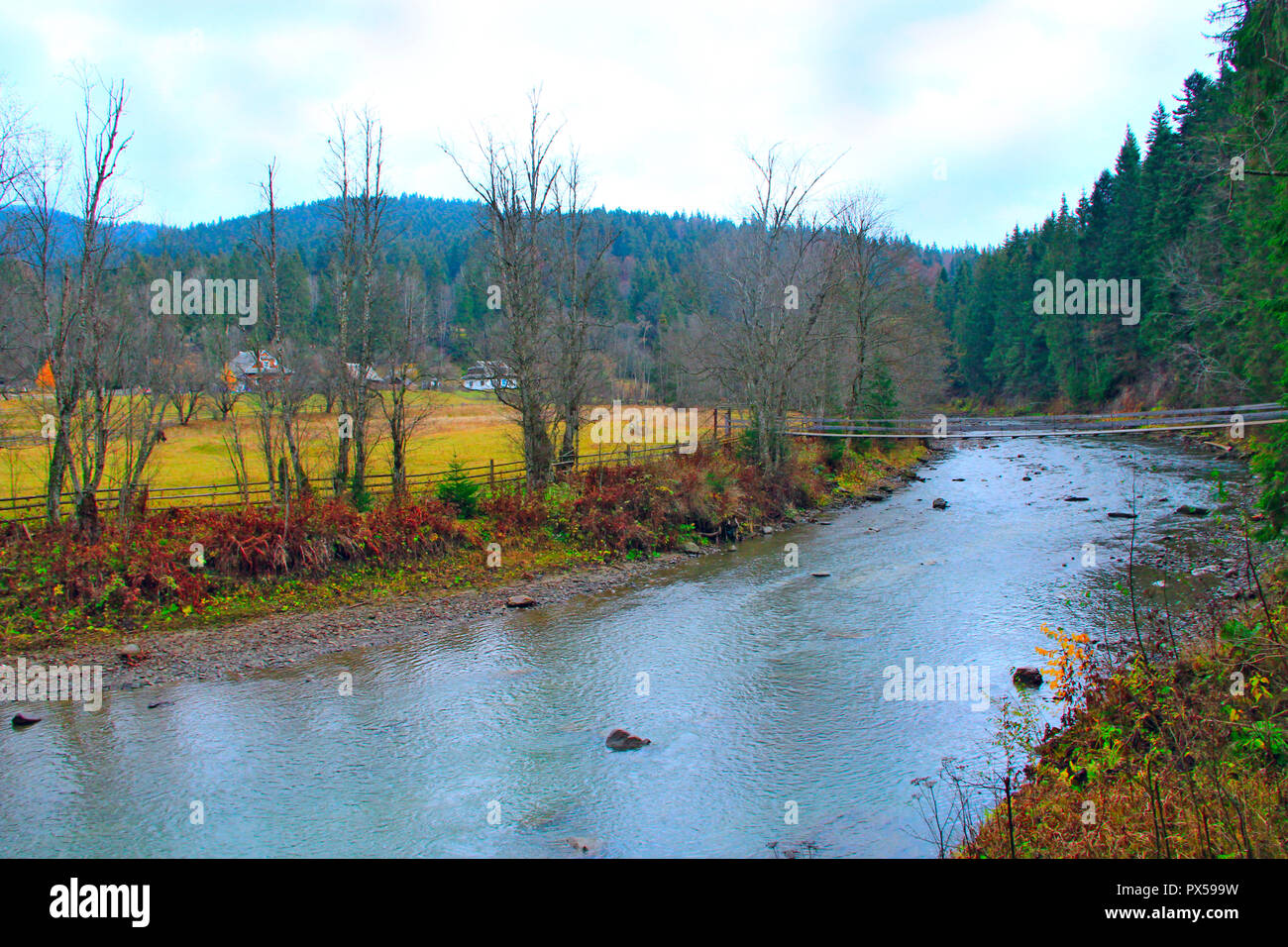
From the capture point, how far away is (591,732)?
10.8m

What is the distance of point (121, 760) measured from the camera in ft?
33.3

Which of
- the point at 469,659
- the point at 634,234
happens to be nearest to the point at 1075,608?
the point at 469,659

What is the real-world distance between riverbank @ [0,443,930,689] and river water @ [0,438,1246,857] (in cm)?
94

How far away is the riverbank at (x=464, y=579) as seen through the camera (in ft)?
45.6

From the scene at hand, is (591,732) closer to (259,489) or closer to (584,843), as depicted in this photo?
(584,843)

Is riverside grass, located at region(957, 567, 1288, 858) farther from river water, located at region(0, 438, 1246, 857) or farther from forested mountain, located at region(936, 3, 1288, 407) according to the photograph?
forested mountain, located at region(936, 3, 1288, 407)

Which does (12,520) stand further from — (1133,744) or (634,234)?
(634,234)

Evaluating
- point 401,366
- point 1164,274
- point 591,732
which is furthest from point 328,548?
point 1164,274

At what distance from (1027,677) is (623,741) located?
6.18 m

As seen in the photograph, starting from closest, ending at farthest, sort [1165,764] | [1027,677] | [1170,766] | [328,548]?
[1170,766]
[1165,764]
[1027,677]
[328,548]

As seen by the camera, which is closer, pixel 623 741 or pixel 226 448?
pixel 623 741

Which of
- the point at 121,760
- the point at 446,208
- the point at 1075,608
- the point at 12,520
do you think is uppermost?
the point at 446,208

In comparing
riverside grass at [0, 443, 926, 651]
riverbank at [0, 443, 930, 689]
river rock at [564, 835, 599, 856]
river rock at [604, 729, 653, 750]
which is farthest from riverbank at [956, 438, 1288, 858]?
riverside grass at [0, 443, 926, 651]
